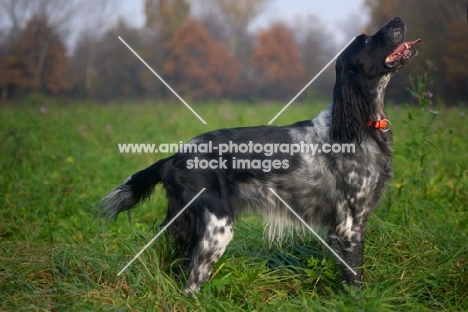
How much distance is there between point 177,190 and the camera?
3.40 meters

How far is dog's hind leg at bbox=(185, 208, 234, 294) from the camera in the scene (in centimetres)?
334

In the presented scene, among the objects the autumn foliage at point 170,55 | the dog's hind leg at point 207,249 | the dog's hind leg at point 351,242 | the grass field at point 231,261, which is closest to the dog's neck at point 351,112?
the dog's hind leg at point 351,242

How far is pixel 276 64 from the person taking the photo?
1595 centimetres

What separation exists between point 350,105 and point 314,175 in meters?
0.57

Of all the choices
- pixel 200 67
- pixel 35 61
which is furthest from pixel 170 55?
pixel 35 61

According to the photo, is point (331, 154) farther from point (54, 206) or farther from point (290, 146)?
point (54, 206)

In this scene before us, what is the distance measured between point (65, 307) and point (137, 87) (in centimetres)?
1289

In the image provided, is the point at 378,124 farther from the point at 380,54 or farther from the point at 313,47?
the point at 313,47

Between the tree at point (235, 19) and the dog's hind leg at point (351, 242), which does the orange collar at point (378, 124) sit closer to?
the dog's hind leg at point (351, 242)

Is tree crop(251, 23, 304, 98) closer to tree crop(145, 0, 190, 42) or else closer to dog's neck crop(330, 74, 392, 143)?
tree crop(145, 0, 190, 42)

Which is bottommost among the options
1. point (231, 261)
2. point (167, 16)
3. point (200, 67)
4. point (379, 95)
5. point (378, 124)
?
point (231, 261)

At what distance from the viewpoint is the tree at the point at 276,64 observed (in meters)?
15.7

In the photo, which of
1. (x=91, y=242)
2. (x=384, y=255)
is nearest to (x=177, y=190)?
(x=91, y=242)

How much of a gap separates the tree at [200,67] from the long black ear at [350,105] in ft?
39.8
